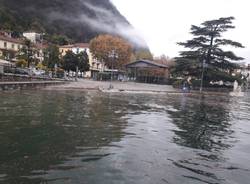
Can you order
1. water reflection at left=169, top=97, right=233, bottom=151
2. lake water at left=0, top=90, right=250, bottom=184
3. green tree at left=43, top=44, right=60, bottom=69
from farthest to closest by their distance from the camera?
green tree at left=43, top=44, right=60, bottom=69 < water reflection at left=169, top=97, right=233, bottom=151 < lake water at left=0, top=90, right=250, bottom=184

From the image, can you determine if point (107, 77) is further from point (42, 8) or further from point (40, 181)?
point (42, 8)

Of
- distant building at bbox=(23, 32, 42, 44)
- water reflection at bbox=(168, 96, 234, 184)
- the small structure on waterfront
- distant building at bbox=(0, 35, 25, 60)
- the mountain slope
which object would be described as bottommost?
water reflection at bbox=(168, 96, 234, 184)

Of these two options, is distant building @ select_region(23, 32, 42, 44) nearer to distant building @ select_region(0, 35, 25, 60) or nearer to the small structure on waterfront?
distant building @ select_region(0, 35, 25, 60)

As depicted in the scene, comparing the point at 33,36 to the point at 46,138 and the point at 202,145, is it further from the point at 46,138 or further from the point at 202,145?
the point at 202,145

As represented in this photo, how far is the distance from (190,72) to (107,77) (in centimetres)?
2432

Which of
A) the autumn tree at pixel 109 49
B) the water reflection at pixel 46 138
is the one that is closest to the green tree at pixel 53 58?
the autumn tree at pixel 109 49

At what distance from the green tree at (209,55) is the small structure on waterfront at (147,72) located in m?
11.9

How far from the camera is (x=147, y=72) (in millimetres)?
82062

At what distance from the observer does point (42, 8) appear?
147 metres

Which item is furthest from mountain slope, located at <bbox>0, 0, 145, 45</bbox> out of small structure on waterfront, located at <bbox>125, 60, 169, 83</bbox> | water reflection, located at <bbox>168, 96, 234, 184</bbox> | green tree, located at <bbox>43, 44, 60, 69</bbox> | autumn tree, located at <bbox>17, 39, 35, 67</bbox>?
water reflection, located at <bbox>168, 96, 234, 184</bbox>

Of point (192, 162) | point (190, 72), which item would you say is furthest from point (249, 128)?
point (190, 72)

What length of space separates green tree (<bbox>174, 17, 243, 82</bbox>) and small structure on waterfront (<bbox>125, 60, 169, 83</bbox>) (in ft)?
39.0

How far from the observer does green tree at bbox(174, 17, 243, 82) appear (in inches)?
2233

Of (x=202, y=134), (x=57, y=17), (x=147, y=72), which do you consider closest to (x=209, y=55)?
(x=147, y=72)
